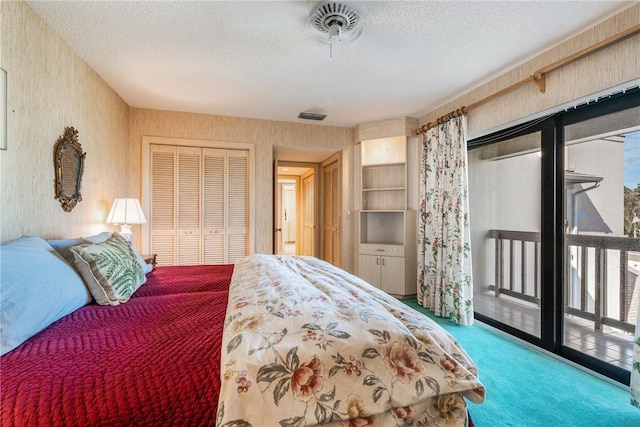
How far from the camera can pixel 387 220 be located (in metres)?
4.53

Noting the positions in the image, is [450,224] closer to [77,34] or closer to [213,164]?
[213,164]

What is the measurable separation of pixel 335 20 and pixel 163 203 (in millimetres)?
3041

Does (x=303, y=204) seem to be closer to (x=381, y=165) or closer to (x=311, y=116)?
(x=381, y=165)

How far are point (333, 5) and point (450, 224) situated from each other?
2.41 metres

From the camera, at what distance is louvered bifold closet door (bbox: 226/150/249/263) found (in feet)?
13.2

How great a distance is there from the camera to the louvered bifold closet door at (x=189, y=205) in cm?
386

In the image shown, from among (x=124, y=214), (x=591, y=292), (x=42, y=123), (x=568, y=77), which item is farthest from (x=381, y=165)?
(x=42, y=123)

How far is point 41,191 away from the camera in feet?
6.54

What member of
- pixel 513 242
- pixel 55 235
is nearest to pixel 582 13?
pixel 513 242

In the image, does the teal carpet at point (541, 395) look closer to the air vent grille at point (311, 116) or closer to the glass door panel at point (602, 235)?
the glass door panel at point (602, 235)

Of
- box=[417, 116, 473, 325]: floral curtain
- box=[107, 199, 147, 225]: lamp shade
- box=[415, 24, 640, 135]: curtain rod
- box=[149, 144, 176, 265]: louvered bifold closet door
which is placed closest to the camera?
box=[415, 24, 640, 135]: curtain rod

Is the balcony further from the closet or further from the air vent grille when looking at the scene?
the closet

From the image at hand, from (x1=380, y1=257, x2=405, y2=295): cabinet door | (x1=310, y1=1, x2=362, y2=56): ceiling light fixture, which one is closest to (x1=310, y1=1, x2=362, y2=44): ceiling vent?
(x1=310, y1=1, x2=362, y2=56): ceiling light fixture

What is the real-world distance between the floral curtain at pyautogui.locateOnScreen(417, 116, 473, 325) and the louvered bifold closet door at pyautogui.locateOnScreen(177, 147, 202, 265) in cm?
289
